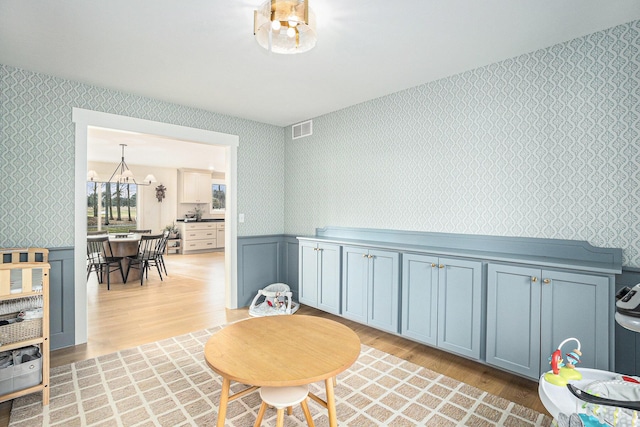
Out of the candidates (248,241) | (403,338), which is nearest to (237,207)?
(248,241)

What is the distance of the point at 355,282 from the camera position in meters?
3.51

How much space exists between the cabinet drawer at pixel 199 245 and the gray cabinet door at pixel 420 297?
7908 millimetres

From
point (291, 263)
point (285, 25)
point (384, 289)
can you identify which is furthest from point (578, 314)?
point (291, 263)

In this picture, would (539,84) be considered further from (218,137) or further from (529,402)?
(218,137)

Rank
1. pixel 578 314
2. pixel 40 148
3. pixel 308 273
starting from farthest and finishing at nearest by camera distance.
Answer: pixel 308 273 < pixel 40 148 < pixel 578 314

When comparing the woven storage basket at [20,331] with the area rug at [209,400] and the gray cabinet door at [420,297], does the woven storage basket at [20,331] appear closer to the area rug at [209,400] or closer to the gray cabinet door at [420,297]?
the area rug at [209,400]

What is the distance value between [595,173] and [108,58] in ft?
12.6

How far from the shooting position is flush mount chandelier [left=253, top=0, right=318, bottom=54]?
1.79 meters

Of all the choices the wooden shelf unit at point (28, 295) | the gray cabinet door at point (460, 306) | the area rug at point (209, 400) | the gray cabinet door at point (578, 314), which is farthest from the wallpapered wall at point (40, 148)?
the gray cabinet door at point (578, 314)

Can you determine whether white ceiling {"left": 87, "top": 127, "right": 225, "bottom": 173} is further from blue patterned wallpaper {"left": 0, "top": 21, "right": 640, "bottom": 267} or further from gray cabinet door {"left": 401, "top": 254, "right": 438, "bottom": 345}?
gray cabinet door {"left": 401, "top": 254, "right": 438, "bottom": 345}

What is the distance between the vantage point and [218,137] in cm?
423

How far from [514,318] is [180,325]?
10.8 ft

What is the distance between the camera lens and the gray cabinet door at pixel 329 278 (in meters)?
3.70

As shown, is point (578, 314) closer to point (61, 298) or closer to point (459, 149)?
point (459, 149)
